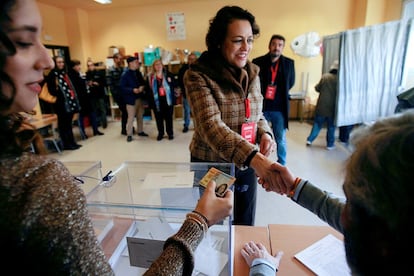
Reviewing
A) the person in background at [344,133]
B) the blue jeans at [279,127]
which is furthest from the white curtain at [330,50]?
the blue jeans at [279,127]

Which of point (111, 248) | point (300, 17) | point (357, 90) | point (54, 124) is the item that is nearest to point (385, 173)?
point (111, 248)

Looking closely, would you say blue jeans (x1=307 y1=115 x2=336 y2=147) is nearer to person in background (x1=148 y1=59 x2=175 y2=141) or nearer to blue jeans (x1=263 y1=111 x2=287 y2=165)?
blue jeans (x1=263 y1=111 x2=287 y2=165)

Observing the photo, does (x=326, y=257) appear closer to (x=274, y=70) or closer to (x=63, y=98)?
(x=274, y=70)

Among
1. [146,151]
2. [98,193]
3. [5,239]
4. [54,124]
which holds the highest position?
[5,239]

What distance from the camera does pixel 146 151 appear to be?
14.9 feet

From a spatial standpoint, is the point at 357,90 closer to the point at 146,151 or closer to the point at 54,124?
the point at 146,151

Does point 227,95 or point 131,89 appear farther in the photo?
point 131,89

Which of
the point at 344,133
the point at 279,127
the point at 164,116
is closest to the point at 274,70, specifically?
the point at 279,127

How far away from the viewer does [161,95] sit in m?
5.14

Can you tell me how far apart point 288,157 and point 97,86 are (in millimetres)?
4302

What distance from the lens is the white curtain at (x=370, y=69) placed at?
3928 millimetres

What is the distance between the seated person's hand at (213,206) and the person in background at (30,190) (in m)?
0.31

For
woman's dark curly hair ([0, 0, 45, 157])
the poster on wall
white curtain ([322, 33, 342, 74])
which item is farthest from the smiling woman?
the poster on wall

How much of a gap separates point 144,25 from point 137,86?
2605 mm
